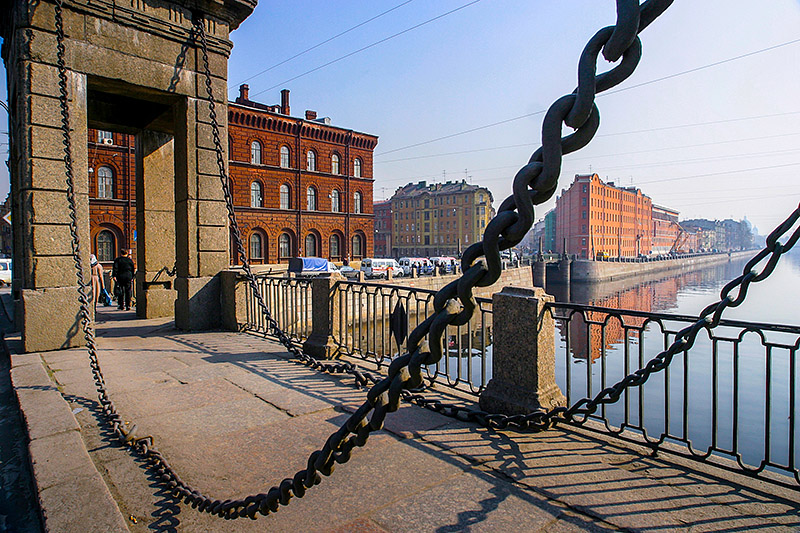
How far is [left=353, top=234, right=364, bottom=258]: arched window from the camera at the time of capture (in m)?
49.2

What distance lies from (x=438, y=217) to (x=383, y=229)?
15058 mm

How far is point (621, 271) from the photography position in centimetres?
7669

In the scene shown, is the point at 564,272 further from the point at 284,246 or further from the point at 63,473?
the point at 63,473

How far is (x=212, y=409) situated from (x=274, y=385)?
947 millimetres

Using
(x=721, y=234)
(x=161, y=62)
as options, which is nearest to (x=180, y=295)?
(x=161, y=62)

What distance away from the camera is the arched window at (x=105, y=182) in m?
32.8

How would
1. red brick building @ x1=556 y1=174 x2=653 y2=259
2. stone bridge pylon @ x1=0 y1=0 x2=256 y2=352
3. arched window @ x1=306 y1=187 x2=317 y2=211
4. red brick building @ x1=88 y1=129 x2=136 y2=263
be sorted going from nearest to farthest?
stone bridge pylon @ x1=0 y1=0 x2=256 y2=352, red brick building @ x1=88 y1=129 x2=136 y2=263, arched window @ x1=306 y1=187 x2=317 y2=211, red brick building @ x1=556 y1=174 x2=653 y2=259

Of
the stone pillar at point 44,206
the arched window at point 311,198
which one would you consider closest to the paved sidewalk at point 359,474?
the stone pillar at point 44,206

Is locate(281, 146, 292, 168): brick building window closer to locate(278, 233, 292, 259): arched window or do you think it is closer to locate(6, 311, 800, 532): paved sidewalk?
locate(278, 233, 292, 259): arched window

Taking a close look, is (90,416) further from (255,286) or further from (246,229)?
(246,229)

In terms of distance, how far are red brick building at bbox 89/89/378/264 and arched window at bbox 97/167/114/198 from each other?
60 mm

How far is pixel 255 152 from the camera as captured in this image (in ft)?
138

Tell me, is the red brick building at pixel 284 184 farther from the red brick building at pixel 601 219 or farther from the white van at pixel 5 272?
the red brick building at pixel 601 219

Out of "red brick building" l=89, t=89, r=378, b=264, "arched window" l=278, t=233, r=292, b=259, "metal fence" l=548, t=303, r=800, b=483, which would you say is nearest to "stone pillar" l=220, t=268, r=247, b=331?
"metal fence" l=548, t=303, r=800, b=483
